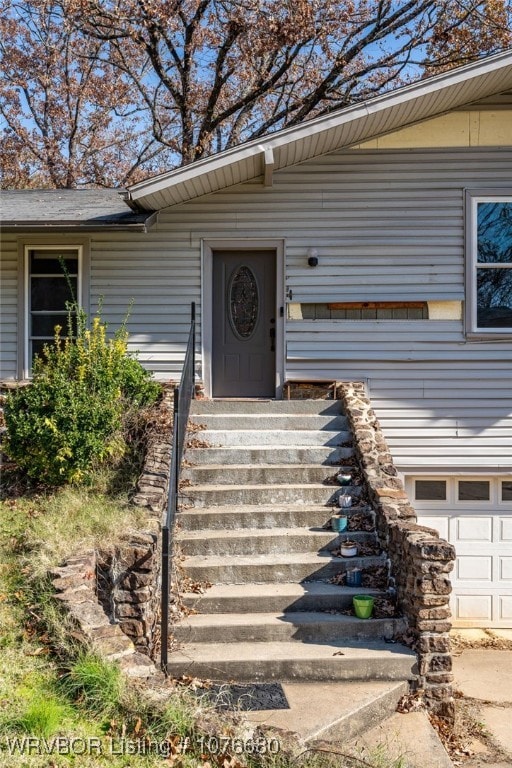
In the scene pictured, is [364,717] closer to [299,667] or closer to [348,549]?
[299,667]

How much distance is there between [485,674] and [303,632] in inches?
105

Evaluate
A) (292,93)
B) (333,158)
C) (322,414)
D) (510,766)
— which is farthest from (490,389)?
(292,93)

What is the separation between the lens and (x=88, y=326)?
9.12 meters

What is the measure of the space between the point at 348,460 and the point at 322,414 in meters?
0.97

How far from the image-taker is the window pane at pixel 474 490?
29.8ft

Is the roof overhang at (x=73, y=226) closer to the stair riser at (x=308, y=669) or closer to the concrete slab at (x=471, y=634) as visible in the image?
the stair riser at (x=308, y=669)

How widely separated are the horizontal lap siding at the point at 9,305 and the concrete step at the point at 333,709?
5.91 meters

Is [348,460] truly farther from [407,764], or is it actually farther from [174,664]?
[407,764]

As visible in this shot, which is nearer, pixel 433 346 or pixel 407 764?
pixel 407 764

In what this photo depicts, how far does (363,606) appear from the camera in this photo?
554 centimetres

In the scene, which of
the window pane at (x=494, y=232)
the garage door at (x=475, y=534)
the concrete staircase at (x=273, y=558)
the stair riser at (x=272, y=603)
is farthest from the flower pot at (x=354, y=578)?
the window pane at (x=494, y=232)

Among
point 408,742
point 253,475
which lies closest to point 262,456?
point 253,475

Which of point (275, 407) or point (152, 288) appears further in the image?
point (152, 288)

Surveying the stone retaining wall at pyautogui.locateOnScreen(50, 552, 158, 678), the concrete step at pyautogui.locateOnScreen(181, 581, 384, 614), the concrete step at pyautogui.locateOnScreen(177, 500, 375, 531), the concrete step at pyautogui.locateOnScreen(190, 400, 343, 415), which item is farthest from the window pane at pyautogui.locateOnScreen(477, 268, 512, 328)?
the stone retaining wall at pyautogui.locateOnScreen(50, 552, 158, 678)
